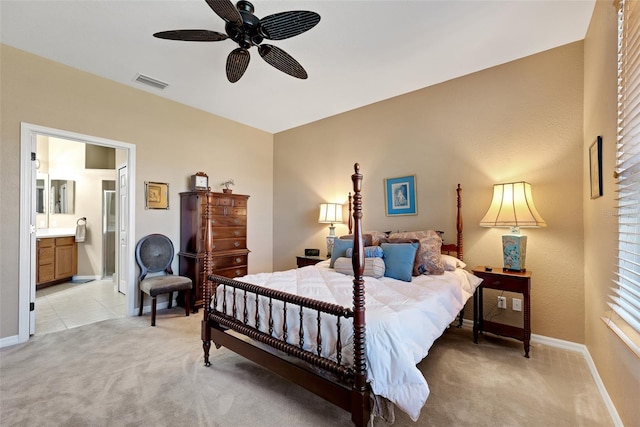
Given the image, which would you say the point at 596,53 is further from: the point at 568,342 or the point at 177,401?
the point at 177,401

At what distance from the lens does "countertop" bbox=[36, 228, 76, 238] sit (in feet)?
16.6

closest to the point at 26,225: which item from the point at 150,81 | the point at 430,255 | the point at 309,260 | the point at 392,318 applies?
the point at 150,81

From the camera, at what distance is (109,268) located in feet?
18.8

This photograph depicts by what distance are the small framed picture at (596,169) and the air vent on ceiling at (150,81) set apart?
439 centimetres

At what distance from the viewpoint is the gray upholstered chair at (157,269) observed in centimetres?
324

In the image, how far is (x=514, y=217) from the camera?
2.56m

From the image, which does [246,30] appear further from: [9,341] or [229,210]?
[9,341]

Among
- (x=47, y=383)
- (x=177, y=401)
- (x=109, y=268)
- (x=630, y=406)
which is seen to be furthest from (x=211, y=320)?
(x=109, y=268)

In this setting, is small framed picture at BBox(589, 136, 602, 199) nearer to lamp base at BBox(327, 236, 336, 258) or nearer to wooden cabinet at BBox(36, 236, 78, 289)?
lamp base at BBox(327, 236, 336, 258)

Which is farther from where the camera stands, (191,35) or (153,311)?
(153,311)

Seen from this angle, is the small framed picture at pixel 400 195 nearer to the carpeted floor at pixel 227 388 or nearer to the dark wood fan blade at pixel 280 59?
the carpeted floor at pixel 227 388

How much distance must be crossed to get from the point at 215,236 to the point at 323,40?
2.81 meters

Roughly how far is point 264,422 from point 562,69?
154 inches

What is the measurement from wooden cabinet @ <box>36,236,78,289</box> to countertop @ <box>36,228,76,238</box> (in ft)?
0.21
